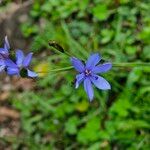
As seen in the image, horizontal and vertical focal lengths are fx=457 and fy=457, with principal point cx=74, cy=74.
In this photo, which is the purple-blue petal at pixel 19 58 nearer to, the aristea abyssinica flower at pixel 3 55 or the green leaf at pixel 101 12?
the aristea abyssinica flower at pixel 3 55

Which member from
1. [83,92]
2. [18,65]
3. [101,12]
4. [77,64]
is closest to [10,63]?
[18,65]

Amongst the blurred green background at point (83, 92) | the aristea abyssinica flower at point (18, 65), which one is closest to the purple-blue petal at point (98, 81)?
the aristea abyssinica flower at point (18, 65)

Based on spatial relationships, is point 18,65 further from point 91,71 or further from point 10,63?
point 91,71

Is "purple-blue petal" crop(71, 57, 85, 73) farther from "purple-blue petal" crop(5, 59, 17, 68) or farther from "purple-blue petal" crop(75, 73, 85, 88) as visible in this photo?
"purple-blue petal" crop(5, 59, 17, 68)

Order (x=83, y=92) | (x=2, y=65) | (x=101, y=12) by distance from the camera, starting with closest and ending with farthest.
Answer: (x=2, y=65) < (x=83, y=92) < (x=101, y=12)

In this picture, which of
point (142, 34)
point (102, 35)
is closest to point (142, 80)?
point (142, 34)

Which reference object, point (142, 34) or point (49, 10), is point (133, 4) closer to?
point (142, 34)

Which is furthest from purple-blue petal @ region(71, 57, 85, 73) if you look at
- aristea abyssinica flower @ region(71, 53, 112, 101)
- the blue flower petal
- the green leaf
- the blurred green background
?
the green leaf
